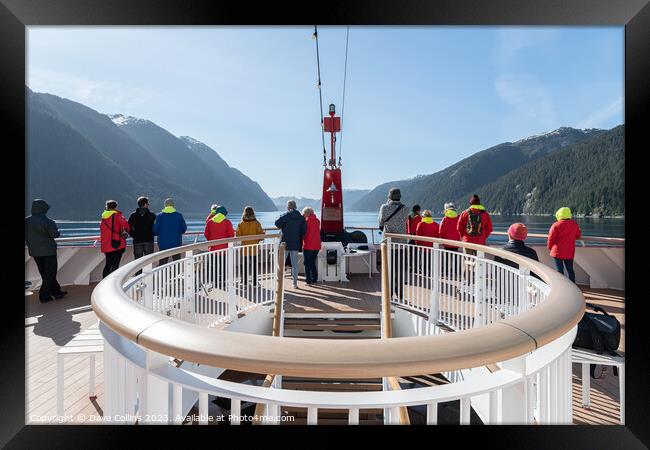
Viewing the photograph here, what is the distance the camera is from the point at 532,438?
5.13ft

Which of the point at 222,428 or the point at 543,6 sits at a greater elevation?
the point at 543,6

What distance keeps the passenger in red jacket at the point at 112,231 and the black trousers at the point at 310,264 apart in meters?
3.40

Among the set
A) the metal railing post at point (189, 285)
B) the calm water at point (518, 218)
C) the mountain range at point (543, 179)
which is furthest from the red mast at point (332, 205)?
the mountain range at point (543, 179)

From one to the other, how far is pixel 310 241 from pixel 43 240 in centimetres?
463

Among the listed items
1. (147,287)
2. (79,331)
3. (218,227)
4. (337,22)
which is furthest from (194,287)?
(337,22)

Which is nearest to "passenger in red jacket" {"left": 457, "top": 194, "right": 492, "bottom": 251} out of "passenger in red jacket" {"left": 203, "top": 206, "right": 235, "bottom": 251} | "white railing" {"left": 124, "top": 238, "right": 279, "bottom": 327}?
"white railing" {"left": 124, "top": 238, "right": 279, "bottom": 327}

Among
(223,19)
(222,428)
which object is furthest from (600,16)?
(222,428)

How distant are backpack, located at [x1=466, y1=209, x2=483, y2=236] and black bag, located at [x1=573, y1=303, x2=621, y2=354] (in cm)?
241

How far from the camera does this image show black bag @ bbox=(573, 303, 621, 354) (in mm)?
2840

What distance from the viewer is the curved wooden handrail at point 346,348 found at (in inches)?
35.9

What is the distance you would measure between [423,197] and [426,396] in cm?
17651

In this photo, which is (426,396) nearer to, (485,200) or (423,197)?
(485,200)

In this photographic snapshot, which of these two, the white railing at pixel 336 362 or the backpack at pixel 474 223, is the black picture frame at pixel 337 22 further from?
the backpack at pixel 474 223

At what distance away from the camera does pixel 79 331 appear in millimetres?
4371
